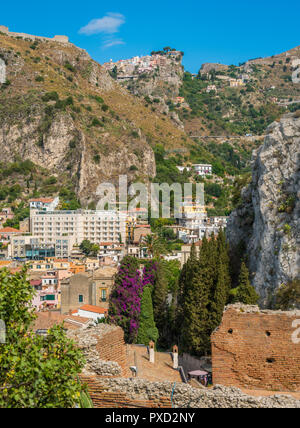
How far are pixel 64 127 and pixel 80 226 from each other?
37.3 metres

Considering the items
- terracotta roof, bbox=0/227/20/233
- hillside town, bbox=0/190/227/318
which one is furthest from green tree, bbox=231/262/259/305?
terracotta roof, bbox=0/227/20/233

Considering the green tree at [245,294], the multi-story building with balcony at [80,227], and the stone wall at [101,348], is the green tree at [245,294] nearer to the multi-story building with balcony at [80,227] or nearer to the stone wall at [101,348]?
the stone wall at [101,348]

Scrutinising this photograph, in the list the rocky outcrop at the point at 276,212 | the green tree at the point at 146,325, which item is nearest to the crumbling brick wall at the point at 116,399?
the rocky outcrop at the point at 276,212

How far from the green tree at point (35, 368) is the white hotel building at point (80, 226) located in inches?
2872

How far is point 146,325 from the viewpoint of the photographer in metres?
28.5

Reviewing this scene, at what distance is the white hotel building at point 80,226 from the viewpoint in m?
81.2

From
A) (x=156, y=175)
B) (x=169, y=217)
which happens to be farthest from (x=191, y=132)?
(x=169, y=217)

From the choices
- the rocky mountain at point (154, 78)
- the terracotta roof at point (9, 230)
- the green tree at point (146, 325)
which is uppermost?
the rocky mountain at point (154, 78)

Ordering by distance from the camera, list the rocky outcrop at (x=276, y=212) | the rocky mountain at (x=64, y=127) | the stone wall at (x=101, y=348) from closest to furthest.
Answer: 1. the stone wall at (x=101, y=348)
2. the rocky outcrop at (x=276, y=212)
3. the rocky mountain at (x=64, y=127)

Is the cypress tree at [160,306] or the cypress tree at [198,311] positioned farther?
the cypress tree at [160,306]

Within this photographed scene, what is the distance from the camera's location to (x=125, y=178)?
106125 millimetres

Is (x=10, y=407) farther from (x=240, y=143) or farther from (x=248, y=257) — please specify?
(x=240, y=143)

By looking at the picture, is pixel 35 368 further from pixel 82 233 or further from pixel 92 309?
pixel 82 233

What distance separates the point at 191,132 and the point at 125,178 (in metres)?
61.3
